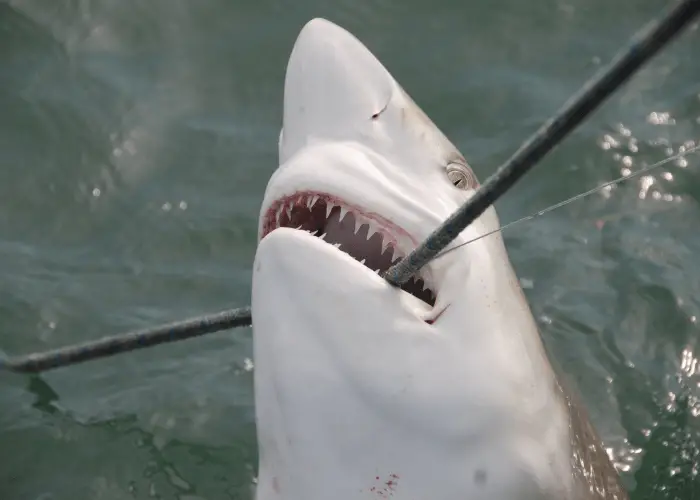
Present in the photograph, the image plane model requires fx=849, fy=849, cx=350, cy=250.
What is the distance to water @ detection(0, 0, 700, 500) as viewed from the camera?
10.00 feet

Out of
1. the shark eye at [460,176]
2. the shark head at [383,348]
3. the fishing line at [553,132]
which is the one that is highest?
the fishing line at [553,132]

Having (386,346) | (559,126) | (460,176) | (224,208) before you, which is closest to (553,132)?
(559,126)

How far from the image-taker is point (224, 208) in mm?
3877

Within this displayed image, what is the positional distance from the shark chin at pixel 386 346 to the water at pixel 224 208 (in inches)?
55.7

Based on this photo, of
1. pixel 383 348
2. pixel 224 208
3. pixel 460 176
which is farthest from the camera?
pixel 224 208

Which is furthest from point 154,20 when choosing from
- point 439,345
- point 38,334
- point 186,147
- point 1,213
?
point 439,345

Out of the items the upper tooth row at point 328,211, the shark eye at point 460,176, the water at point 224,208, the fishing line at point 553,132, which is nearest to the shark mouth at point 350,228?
the upper tooth row at point 328,211

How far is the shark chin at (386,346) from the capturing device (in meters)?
1.52

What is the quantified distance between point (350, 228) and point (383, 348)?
0.31 meters

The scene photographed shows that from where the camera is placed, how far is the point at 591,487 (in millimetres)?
1787

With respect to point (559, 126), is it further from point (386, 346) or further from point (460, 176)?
point (460, 176)

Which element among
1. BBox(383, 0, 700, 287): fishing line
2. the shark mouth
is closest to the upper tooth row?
the shark mouth

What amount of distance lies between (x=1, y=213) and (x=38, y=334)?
0.77m

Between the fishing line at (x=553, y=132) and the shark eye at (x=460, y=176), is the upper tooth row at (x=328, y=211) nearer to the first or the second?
the fishing line at (x=553, y=132)
